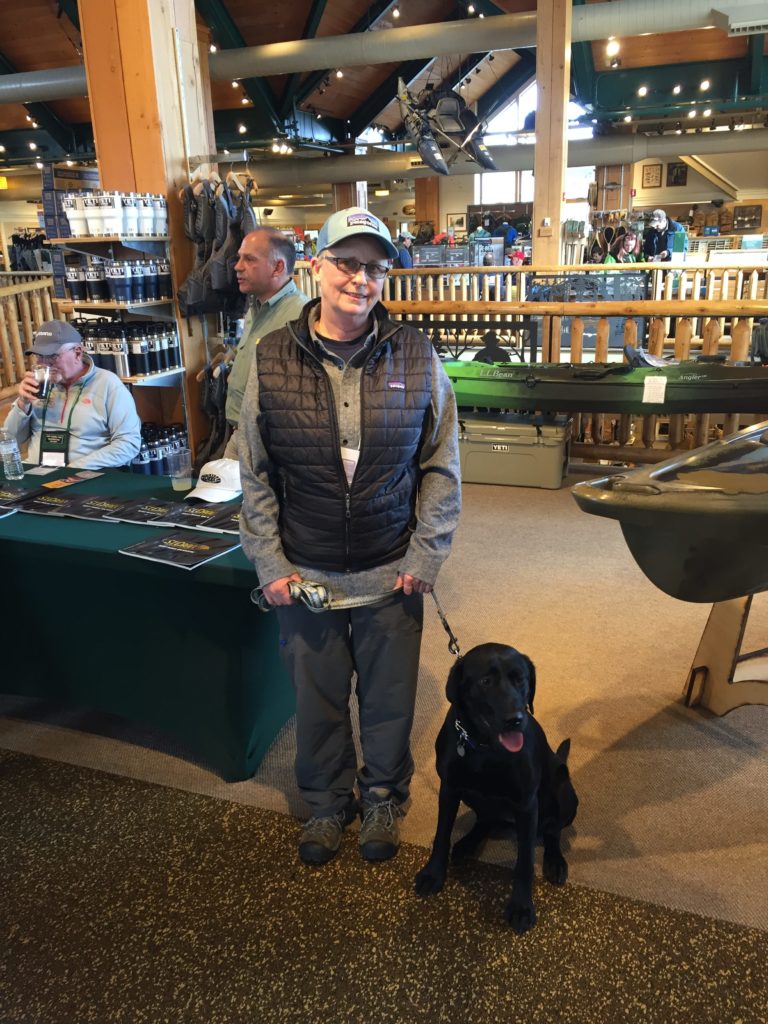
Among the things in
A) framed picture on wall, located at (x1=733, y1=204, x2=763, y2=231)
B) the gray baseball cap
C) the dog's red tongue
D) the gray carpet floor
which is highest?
framed picture on wall, located at (x1=733, y1=204, x2=763, y2=231)

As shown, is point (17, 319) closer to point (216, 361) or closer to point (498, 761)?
point (216, 361)

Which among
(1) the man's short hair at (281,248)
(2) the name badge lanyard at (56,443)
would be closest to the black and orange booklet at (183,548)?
(2) the name badge lanyard at (56,443)

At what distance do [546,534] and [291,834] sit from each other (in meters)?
2.69

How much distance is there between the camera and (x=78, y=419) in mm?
3119

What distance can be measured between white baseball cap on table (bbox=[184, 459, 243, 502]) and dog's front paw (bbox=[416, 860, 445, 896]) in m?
1.29

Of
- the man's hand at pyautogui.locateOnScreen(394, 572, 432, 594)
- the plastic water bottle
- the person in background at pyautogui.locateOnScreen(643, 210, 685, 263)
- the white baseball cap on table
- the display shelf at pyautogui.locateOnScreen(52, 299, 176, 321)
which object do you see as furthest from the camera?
the person in background at pyautogui.locateOnScreen(643, 210, 685, 263)

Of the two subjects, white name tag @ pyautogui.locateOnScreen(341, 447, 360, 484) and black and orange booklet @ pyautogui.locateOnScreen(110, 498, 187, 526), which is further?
black and orange booklet @ pyautogui.locateOnScreen(110, 498, 187, 526)

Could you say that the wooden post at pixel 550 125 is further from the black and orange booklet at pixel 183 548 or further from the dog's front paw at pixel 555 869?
the dog's front paw at pixel 555 869

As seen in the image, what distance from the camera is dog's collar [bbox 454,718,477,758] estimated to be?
1.78m

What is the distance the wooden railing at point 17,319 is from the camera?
8.52m

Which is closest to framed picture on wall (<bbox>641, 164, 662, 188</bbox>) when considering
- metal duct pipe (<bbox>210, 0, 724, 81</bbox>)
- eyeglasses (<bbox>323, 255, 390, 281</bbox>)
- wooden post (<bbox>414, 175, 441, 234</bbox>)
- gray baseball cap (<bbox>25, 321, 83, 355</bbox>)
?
wooden post (<bbox>414, 175, 441, 234</bbox>)

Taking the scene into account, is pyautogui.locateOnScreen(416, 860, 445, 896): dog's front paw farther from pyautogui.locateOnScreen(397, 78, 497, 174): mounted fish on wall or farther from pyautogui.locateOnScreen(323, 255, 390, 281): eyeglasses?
pyautogui.locateOnScreen(397, 78, 497, 174): mounted fish on wall

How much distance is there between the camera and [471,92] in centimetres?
1459

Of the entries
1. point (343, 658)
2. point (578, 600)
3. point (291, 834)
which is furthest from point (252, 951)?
point (578, 600)
